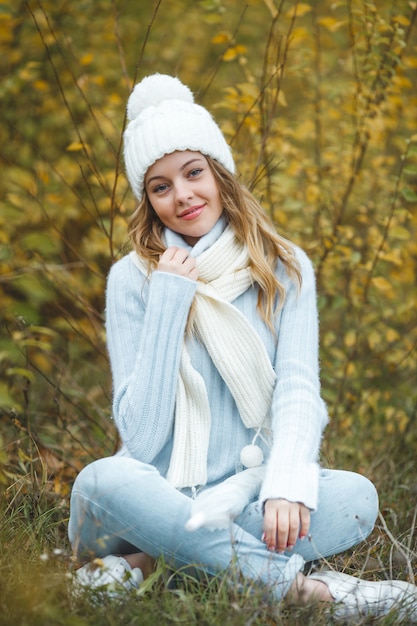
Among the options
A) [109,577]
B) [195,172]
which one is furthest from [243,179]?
[109,577]

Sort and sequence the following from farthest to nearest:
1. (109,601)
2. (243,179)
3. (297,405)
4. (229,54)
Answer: (243,179)
(229,54)
(297,405)
(109,601)

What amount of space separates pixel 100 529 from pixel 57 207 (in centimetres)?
228

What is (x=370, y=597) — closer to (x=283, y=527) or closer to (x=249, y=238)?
(x=283, y=527)

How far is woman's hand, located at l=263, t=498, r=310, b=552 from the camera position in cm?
179

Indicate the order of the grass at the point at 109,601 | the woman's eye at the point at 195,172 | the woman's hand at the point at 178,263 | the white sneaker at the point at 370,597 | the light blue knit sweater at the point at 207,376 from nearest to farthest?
the grass at the point at 109,601, the white sneaker at the point at 370,597, the light blue knit sweater at the point at 207,376, the woman's hand at the point at 178,263, the woman's eye at the point at 195,172

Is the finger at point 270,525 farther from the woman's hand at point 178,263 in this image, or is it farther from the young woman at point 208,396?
the woman's hand at point 178,263

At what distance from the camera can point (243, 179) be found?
3.03 metres

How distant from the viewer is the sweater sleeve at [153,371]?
6.54 feet

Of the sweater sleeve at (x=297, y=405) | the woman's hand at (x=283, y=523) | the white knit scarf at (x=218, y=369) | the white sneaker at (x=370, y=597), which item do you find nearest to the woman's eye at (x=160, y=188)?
the white knit scarf at (x=218, y=369)

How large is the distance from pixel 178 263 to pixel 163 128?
1.37ft

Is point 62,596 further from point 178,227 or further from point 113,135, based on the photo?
point 113,135

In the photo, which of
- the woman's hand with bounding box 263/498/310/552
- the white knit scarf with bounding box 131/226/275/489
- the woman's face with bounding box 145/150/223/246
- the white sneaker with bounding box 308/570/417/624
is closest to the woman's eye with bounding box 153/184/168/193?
the woman's face with bounding box 145/150/223/246

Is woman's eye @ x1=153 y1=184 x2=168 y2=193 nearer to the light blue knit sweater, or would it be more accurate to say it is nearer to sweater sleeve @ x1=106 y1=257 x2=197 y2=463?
the light blue knit sweater

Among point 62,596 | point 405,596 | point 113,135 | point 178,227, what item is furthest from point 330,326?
point 62,596
